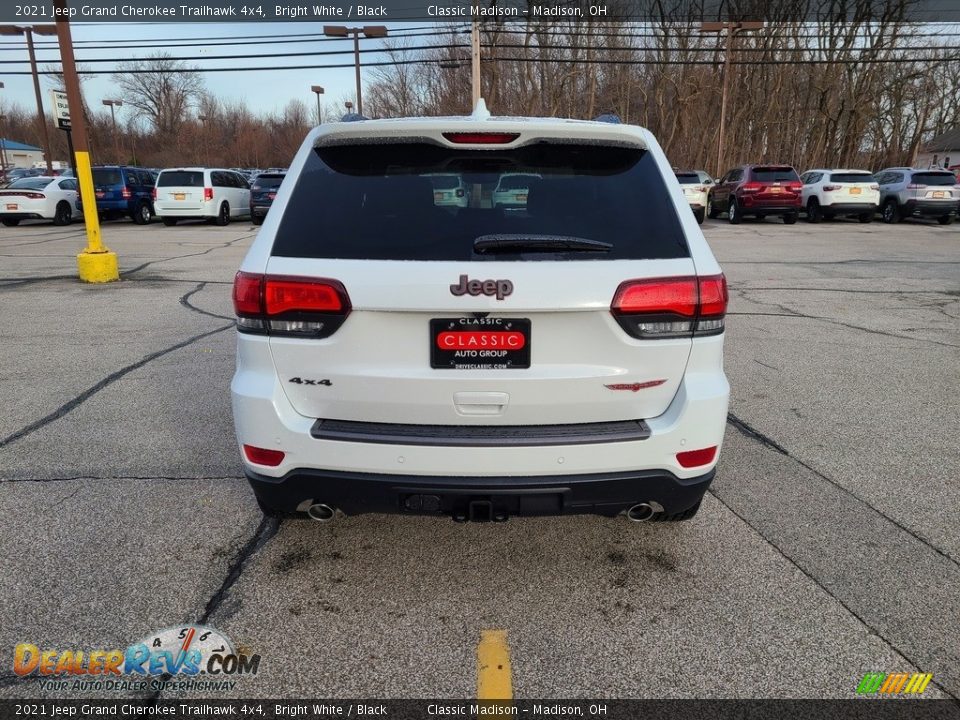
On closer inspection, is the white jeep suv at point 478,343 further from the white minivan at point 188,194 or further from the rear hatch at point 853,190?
the rear hatch at point 853,190

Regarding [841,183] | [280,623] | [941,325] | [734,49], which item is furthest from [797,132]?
[280,623]

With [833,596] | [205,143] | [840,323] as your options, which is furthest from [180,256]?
[205,143]

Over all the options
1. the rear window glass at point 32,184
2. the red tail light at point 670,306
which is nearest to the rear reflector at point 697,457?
the red tail light at point 670,306

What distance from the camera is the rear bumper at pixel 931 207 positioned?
69.7ft

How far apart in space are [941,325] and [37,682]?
8.88 meters

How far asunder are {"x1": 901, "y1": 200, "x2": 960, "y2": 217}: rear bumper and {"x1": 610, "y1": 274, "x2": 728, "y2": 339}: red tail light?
2377cm

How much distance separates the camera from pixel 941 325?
7621mm

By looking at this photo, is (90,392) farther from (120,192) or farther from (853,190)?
(853,190)

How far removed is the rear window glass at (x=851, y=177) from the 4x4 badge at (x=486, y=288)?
23.6m

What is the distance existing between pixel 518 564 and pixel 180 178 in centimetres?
2201

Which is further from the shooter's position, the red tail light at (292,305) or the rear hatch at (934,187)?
the rear hatch at (934,187)

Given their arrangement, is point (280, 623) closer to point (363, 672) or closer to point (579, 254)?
point (363, 672)

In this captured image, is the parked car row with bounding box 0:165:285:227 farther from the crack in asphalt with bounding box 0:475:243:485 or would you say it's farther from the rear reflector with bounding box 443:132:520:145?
the rear reflector with bounding box 443:132:520:145

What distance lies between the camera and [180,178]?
70.0ft
